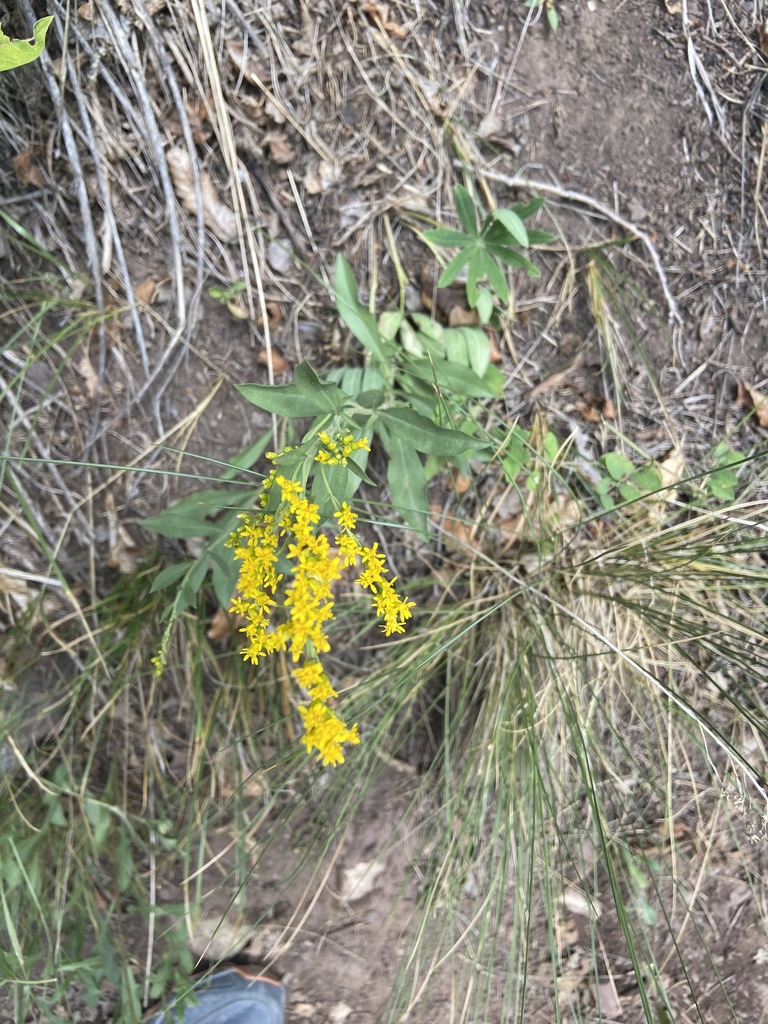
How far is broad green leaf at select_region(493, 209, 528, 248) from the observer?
5.43 ft

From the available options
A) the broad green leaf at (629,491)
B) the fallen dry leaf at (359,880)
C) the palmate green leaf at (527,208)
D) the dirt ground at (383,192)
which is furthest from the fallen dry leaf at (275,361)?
the fallen dry leaf at (359,880)

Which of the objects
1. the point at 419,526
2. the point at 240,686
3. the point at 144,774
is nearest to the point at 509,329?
the point at 419,526

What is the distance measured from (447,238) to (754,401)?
117 cm

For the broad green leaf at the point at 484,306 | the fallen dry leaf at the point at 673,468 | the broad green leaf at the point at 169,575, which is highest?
the broad green leaf at the point at 484,306

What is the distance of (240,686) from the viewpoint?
6.77ft

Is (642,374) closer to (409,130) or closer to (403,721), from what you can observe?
(409,130)

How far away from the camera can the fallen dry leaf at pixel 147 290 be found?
203cm

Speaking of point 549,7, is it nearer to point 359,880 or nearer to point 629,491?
point 629,491

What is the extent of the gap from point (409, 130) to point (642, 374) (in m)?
1.10

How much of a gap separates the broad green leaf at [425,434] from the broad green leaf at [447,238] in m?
0.62

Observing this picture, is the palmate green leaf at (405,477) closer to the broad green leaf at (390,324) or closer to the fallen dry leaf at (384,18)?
the broad green leaf at (390,324)

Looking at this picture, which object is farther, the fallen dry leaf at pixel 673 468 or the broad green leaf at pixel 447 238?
the fallen dry leaf at pixel 673 468

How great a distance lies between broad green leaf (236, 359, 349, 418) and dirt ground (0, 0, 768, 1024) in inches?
29.6

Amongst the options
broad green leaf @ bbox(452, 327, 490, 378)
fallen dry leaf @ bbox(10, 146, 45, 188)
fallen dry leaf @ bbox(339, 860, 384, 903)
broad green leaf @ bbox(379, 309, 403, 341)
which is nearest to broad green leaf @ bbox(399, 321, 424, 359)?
broad green leaf @ bbox(379, 309, 403, 341)
